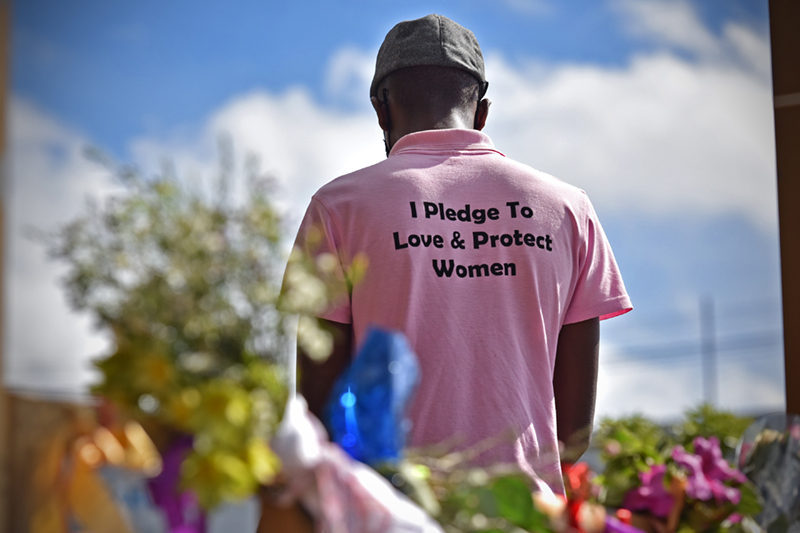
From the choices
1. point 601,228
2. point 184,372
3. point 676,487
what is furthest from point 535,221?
point 184,372

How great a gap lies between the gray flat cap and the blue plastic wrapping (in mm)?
910

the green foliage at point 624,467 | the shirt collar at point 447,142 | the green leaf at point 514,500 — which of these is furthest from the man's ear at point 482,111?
the green leaf at point 514,500

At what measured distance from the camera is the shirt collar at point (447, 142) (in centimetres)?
154

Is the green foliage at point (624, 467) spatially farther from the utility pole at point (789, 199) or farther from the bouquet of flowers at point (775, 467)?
the utility pole at point (789, 199)

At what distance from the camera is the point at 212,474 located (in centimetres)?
68

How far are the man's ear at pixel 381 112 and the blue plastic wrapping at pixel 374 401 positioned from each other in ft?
3.07

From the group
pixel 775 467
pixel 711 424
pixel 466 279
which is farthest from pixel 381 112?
pixel 711 424

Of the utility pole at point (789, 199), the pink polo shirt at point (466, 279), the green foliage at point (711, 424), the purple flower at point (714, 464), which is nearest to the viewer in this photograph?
the purple flower at point (714, 464)

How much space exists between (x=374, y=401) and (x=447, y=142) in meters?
0.82

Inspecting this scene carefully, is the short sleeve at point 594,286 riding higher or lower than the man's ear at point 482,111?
lower

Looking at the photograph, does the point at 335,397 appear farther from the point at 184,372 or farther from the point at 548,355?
the point at 548,355

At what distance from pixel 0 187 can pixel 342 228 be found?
0.62 meters

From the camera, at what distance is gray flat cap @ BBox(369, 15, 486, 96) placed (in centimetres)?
160

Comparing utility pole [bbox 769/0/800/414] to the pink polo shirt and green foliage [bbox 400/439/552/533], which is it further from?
green foliage [bbox 400/439/552/533]
